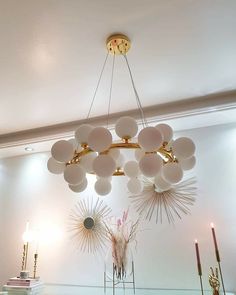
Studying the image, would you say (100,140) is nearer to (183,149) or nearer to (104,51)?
(183,149)

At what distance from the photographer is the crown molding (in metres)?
2.29

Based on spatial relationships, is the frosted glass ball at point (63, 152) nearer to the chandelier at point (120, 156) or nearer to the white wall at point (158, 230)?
the chandelier at point (120, 156)

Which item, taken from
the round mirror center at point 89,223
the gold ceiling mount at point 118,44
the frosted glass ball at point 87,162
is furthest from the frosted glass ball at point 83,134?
the round mirror center at point 89,223

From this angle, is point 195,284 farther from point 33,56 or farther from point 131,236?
point 33,56

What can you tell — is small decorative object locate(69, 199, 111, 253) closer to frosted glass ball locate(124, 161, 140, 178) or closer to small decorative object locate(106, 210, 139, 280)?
small decorative object locate(106, 210, 139, 280)

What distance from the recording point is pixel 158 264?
7.99 feet

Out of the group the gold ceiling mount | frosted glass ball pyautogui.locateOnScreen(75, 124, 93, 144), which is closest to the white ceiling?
the gold ceiling mount

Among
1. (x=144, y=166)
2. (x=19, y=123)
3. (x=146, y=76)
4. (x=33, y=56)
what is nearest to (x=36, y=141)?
(x=19, y=123)

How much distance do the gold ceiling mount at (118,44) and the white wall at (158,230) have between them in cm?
138

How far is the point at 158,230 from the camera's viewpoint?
253 cm

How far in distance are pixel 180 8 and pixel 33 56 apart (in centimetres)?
99

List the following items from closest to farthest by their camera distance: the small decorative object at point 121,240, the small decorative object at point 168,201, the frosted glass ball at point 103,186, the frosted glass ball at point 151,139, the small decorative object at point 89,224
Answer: the frosted glass ball at point 151,139
the frosted glass ball at point 103,186
the small decorative object at point 121,240
the small decorative object at point 168,201
the small decorative object at point 89,224

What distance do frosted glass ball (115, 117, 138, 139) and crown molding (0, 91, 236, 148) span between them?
1.21m

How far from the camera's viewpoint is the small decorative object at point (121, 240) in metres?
2.28
